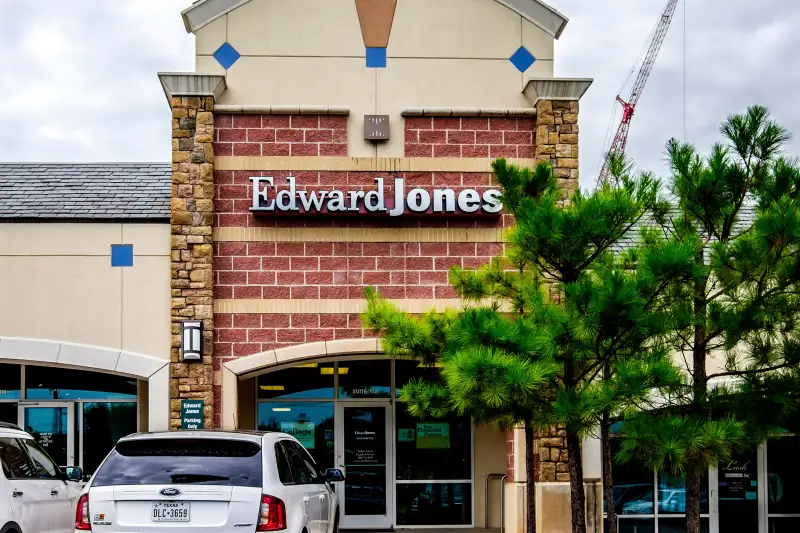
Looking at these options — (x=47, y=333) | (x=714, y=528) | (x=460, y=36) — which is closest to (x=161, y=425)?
(x=47, y=333)

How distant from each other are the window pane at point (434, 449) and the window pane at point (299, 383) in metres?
1.28

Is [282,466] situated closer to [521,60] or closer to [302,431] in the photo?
[302,431]

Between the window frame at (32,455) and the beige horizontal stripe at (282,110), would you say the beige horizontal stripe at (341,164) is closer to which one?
the beige horizontal stripe at (282,110)

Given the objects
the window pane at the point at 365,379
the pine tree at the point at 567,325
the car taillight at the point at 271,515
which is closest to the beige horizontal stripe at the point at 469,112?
the window pane at the point at 365,379

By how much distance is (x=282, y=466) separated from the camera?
9.23 metres

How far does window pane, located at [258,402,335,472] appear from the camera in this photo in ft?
57.4

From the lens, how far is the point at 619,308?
913cm

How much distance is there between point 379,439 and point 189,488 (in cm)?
919

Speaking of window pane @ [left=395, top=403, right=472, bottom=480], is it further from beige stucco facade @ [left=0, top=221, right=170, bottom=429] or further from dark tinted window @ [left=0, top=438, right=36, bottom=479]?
dark tinted window @ [left=0, top=438, right=36, bottom=479]

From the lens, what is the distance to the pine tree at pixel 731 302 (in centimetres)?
927

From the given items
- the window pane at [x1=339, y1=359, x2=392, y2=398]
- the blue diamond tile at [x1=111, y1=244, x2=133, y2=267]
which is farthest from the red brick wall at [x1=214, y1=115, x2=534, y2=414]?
the window pane at [x1=339, y1=359, x2=392, y2=398]

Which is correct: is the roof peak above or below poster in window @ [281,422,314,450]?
above

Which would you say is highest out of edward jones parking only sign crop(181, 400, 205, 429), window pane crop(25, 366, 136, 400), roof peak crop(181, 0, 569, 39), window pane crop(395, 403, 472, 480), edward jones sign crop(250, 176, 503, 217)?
roof peak crop(181, 0, 569, 39)

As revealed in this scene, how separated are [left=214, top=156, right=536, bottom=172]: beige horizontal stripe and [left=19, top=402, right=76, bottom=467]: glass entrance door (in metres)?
4.89
